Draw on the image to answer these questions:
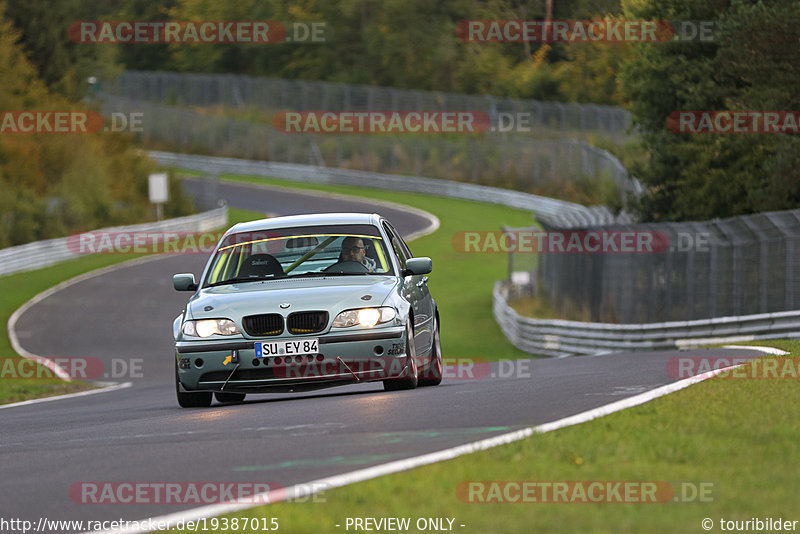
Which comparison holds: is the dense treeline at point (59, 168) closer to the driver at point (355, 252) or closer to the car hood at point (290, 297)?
the driver at point (355, 252)

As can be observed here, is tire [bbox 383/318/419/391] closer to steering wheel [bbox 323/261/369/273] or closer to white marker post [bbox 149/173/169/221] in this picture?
steering wheel [bbox 323/261/369/273]

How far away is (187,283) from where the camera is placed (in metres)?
12.2

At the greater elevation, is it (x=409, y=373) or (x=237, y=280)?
(x=237, y=280)

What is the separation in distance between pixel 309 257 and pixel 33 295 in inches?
902

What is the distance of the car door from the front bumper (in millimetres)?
684

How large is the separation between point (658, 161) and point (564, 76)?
143 feet

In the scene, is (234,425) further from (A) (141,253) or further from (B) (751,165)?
(A) (141,253)

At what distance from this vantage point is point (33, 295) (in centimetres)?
3394

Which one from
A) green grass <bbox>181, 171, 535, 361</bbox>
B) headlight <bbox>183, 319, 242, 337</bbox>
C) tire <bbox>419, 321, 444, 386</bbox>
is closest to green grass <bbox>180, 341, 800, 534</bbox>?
headlight <bbox>183, 319, 242, 337</bbox>

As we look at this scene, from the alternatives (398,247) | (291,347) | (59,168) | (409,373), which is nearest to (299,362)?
(291,347)

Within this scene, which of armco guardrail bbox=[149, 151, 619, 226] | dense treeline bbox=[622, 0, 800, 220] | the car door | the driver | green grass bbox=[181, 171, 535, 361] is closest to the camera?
the car door

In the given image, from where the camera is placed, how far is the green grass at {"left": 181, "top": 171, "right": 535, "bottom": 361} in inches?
1125

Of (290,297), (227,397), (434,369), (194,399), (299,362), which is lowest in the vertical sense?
(227,397)

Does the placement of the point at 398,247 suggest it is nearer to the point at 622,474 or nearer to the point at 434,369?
the point at 434,369
